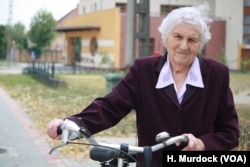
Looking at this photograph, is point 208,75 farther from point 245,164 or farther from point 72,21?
point 72,21

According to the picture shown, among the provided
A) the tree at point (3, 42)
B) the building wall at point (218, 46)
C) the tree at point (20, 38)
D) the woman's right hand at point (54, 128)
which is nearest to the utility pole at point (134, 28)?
the building wall at point (218, 46)

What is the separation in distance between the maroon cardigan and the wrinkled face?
0.10m

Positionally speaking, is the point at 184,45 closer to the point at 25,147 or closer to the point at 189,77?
the point at 189,77

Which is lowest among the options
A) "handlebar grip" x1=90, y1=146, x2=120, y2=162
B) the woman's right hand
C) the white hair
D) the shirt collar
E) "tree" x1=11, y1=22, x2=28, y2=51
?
"handlebar grip" x1=90, y1=146, x2=120, y2=162

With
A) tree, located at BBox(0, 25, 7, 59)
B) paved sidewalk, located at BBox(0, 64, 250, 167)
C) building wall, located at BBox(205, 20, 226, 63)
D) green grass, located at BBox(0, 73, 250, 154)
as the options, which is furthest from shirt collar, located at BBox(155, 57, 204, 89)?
tree, located at BBox(0, 25, 7, 59)

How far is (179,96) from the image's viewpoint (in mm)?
2572

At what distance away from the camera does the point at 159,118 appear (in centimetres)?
257

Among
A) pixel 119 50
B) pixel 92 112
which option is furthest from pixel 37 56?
pixel 92 112

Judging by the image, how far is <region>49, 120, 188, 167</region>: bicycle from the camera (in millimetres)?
2135

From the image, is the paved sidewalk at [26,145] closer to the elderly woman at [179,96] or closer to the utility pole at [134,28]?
the utility pole at [134,28]

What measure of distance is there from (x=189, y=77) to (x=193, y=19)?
0.95 ft

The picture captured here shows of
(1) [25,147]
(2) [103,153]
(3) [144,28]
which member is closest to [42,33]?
(3) [144,28]

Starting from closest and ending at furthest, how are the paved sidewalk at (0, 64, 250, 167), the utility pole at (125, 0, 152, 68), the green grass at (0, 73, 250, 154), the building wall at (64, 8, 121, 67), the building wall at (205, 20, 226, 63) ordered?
1. the paved sidewalk at (0, 64, 250, 167)
2. the green grass at (0, 73, 250, 154)
3. the utility pole at (125, 0, 152, 68)
4. the building wall at (205, 20, 226, 63)
5. the building wall at (64, 8, 121, 67)

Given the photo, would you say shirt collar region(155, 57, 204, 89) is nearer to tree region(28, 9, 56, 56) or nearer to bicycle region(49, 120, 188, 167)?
bicycle region(49, 120, 188, 167)
